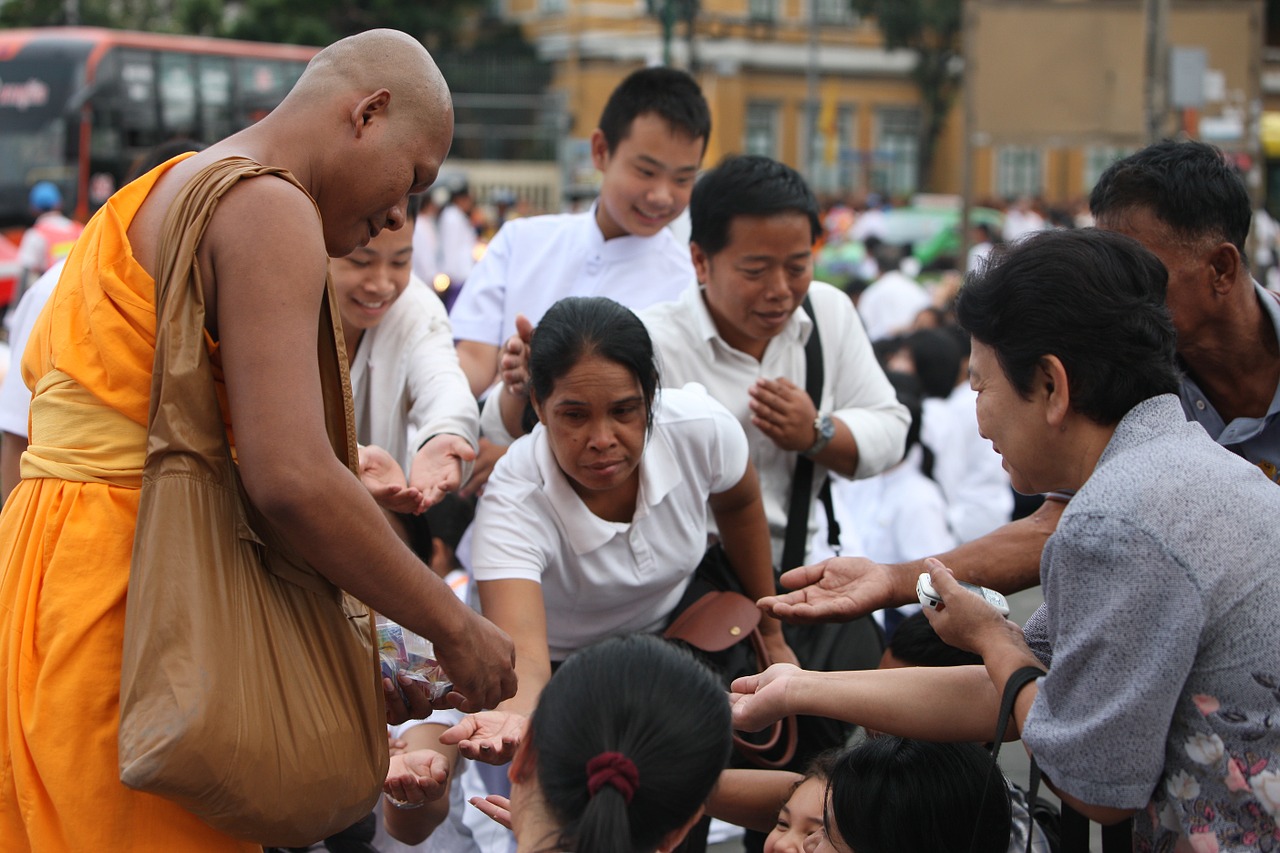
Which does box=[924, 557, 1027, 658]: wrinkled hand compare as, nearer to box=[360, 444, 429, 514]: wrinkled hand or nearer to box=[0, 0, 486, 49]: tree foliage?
box=[360, 444, 429, 514]: wrinkled hand

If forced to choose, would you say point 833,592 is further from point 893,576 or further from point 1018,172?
point 1018,172

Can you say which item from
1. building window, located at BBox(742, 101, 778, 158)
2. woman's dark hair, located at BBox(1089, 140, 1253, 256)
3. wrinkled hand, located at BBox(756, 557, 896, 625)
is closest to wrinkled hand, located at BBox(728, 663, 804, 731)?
wrinkled hand, located at BBox(756, 557, 896, 625)

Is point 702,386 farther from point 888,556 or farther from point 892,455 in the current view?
point 888,556

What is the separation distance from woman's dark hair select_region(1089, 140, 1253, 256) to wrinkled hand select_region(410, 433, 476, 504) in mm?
1453

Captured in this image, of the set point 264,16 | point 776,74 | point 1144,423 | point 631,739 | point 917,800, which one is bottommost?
point 917,800

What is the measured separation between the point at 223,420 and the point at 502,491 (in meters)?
0.98

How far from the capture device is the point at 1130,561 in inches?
70.7

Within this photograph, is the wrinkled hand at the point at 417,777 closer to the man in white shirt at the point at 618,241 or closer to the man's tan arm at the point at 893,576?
the man's tan arm at the point at 893,576

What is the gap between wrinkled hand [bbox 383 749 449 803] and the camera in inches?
102

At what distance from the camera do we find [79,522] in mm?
2004

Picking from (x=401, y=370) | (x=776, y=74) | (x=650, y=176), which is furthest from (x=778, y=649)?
(x=776, y=74)

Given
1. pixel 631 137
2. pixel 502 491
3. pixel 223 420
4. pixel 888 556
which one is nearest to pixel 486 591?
pixel 502 491

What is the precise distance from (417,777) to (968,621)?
1.10 m

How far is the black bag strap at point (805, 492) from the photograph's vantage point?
3447mm
